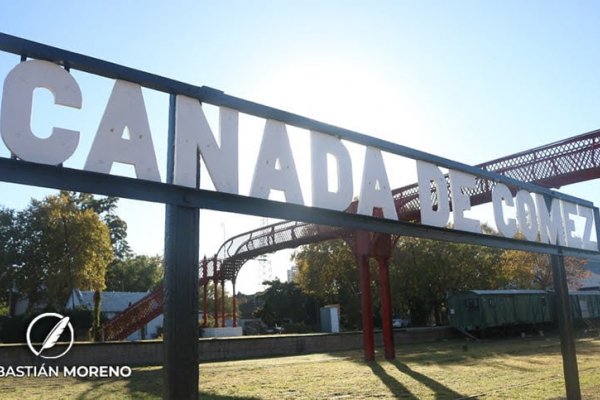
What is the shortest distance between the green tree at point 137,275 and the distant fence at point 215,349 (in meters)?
39.9

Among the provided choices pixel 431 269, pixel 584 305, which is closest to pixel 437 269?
pixel 431 269

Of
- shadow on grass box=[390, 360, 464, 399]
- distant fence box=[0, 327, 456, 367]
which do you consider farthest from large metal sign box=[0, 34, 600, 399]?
distant fence box=[0, 327, 456, 367]

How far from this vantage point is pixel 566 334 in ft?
25.4

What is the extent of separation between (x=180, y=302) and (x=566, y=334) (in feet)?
19.9

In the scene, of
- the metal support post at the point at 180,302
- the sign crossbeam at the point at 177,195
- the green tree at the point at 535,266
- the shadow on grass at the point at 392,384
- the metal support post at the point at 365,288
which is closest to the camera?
the sign crossbeam at the point at 177,195

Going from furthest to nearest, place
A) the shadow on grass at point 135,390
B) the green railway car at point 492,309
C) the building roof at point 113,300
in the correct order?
the building roof at point 113,300
the green railway car at point 492,309
the shadow on grass at point 135,390

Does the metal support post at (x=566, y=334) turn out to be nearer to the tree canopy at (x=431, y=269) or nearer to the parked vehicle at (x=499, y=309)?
the parked vehicle at (x=499, y=309)

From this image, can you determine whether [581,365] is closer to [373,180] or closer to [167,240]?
[373,180]

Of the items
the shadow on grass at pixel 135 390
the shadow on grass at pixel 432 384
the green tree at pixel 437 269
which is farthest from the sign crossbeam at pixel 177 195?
the green tree at pixel 437 269

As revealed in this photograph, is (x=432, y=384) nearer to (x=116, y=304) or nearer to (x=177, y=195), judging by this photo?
(x=177, y=195)

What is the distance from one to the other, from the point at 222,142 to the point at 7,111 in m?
1.60

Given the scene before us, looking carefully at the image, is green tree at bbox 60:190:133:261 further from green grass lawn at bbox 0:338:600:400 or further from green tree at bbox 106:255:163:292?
green grass lawn at bbox 0:338:600:400

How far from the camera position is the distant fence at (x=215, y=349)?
577 inches

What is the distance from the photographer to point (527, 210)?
771 centimetres
